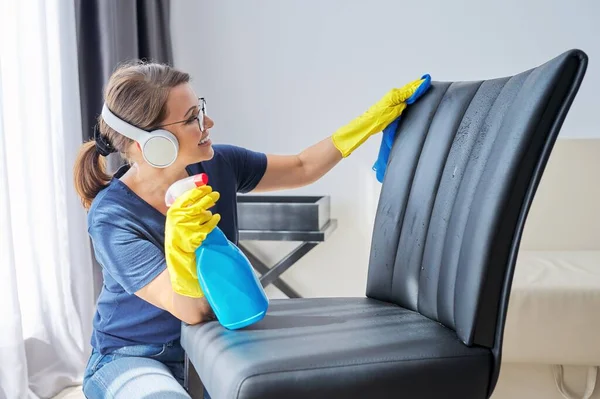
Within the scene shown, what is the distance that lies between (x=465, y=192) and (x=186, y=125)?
571 mm

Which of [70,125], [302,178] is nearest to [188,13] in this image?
[70,125]

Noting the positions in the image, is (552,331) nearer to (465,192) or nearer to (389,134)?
(389,134)

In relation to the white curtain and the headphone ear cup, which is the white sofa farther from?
the white curtain

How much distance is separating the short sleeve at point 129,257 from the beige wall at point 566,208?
1.61m

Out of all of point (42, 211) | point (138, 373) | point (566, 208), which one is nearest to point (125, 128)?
point (138, 373)

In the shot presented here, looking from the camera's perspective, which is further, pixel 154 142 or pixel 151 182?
pixel 151 182

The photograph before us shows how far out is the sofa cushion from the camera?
73.5 inches

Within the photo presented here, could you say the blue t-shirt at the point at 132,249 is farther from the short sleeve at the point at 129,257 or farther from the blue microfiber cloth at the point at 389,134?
the blue microfiber cloth at the point at 389,134

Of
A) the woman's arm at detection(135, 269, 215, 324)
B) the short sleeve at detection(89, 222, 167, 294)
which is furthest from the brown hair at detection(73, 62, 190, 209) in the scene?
the woman's arm at detection(135, 269, 215, 324)

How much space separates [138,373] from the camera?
1.28 metres

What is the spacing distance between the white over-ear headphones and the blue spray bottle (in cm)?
24

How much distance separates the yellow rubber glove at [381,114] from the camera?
140 cm

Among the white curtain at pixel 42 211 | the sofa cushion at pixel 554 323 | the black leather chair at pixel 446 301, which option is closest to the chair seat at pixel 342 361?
the black leather chair at pixel 446 301

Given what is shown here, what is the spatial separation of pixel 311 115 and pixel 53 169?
3.62 ft
